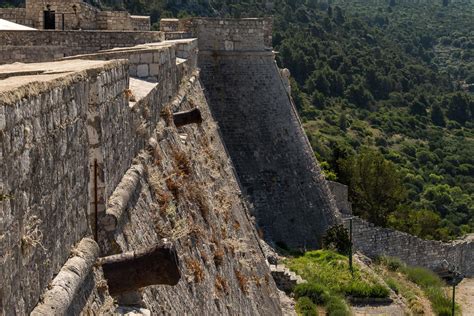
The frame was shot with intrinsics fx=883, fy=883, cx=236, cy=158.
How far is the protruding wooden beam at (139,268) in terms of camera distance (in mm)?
4484

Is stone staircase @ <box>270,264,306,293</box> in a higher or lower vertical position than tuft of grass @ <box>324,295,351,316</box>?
higher

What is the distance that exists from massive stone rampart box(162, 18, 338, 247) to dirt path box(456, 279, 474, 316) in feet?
19.7

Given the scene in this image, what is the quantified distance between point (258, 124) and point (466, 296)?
9.76 m

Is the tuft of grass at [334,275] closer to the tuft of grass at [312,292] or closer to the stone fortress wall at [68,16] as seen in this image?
the tuft of grass at [312,292]

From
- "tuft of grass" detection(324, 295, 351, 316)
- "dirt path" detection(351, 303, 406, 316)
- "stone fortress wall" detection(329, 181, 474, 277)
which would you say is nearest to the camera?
"tuft of grass" detection(324, 295, 351, 316)

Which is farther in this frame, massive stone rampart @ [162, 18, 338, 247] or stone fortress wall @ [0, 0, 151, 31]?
massive stone rampart @ [162, 18, 338, 247]

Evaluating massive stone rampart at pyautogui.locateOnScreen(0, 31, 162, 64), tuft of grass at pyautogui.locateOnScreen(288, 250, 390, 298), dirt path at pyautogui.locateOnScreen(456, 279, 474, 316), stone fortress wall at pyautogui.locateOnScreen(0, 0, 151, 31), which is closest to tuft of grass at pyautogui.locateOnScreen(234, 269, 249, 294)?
massive stone rampart at pyautogui.locateOnScreen(0, 31, 162, 64)

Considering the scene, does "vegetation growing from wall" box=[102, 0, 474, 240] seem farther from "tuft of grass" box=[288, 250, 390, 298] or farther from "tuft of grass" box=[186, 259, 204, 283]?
"tuft of grass" box=[186, 259, 204, 283]

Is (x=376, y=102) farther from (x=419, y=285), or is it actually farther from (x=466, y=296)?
(x=419, y=285)

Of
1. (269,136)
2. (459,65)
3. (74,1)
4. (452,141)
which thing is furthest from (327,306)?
(459,65)

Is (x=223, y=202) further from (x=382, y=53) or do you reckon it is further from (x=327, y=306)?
(x=382, y=53)

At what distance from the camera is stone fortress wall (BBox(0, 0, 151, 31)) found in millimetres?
16125

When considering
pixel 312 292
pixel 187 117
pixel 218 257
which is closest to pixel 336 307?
pixel 312 292

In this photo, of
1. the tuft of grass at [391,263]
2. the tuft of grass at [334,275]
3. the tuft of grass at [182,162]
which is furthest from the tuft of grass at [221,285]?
the tuft of grass at [391,263]
